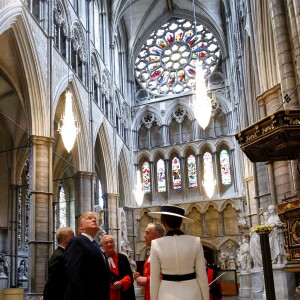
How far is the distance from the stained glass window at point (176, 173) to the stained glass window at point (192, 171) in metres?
0.69

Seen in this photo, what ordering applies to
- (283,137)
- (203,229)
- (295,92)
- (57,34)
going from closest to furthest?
(283,137)
(295,92)
(57,34)
(203,229)

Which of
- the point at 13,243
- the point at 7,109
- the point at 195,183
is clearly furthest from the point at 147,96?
the point at 13,243

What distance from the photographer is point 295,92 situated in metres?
9.92

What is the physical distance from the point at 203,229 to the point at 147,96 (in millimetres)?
9791

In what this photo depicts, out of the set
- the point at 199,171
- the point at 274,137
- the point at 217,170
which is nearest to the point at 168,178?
the point at 199,171

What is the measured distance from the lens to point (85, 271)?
158 inches

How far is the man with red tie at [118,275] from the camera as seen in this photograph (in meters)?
5.34

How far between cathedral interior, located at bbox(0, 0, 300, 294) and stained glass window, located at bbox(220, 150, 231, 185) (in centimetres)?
6

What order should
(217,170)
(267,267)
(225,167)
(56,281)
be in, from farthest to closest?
(225,167)
(217,170)
(267,267)
(56,281)

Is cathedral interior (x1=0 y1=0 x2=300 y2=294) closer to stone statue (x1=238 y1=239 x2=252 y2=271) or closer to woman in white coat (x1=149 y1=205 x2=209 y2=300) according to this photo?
stone statue (x1=238 y1=239 x2=252 y2=271)

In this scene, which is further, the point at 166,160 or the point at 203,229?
the point at 166,160

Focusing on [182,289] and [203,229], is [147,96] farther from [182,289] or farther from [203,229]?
[182,289]

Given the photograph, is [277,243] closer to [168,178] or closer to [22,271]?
[22,271]

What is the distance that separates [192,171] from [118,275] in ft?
78.8
